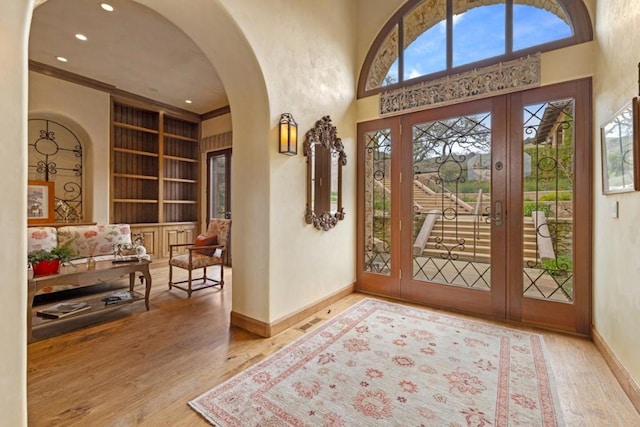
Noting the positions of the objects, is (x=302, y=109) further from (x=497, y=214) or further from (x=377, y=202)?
(x=497, y=214)

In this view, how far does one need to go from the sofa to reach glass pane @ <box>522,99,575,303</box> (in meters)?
4.40

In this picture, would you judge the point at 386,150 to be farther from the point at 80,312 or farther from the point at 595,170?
the point at 80,312

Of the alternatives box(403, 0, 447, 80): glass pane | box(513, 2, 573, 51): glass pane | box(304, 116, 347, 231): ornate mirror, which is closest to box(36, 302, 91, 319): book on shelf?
box(304, 116, 347, 231): ornate mirror

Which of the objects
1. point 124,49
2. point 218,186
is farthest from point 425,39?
point 218,186

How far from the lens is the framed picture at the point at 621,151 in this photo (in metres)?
1.76

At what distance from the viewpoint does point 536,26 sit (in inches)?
114

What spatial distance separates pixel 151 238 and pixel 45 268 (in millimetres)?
3130

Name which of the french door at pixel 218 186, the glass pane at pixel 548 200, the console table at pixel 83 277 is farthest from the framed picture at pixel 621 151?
the french door at pixel 218 186

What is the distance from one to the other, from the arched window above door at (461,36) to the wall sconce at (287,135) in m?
1.62

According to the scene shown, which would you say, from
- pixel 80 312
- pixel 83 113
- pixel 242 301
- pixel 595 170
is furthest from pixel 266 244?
pixel 83 113

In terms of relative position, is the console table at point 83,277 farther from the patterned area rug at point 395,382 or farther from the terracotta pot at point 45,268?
the patterned area rug at point 395,382

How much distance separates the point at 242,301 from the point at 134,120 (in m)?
5.10

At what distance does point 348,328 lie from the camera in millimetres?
2805

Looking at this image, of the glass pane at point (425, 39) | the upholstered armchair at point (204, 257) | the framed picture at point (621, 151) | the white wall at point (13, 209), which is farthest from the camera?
the upholstered armchair at point (204, 257)
